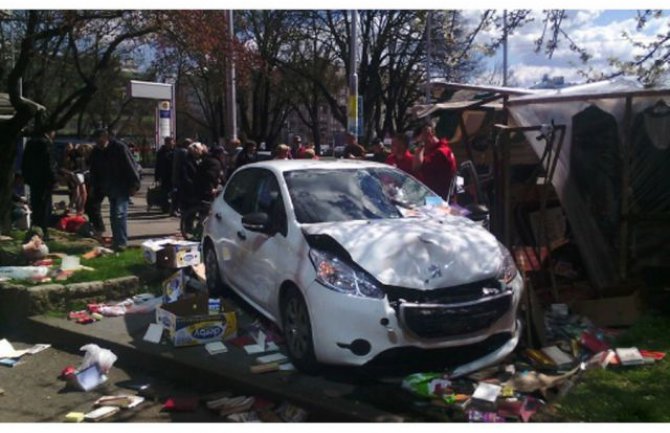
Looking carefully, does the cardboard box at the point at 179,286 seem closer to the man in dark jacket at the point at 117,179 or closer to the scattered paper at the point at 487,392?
the man in dark jacket at the point at 117,179

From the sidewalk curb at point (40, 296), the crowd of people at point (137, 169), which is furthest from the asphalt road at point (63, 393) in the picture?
the crowd of people at point (137, 169)

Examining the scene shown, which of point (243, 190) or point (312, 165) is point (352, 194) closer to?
point (312, 165)

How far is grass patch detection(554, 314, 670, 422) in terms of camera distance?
432cm

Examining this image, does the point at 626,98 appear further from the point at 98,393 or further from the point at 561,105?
the point at 98,393

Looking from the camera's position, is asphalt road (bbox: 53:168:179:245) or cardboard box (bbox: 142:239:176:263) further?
asphalt road (bbox: 53:168:179:245)

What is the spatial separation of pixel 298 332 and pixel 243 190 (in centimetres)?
225

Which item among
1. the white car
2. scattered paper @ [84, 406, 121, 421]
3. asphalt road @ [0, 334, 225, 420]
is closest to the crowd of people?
the white car

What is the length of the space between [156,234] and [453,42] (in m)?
7.06

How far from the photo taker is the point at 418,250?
519 centimetres

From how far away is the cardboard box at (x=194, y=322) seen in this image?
5898mm

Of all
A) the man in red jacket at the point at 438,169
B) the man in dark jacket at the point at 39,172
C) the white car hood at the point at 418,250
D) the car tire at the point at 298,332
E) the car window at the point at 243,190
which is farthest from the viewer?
the man in dark jacket at the point at 39,172

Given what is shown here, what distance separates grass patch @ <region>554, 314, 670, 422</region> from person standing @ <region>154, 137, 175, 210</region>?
12096mm

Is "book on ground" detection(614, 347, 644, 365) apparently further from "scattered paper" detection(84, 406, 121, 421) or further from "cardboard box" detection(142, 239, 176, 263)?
"cardboard box" detection(142, 239, 176, 263)

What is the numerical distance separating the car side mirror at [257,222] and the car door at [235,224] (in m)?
0.55
